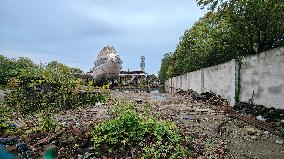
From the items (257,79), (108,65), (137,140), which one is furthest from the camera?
(108,65)

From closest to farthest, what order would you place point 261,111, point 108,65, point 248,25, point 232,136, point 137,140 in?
point 137,140
point 232,136
point 261,111
point 248,25
point 108,65

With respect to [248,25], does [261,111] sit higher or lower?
lower

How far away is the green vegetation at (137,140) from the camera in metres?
7.24

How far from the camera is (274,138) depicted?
913 centimetres

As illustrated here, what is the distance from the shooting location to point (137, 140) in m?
7.63

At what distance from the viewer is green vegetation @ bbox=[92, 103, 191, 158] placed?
23.8 ft

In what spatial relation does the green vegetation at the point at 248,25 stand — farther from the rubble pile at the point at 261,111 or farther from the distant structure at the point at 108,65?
the distant structure at the point at 108,65

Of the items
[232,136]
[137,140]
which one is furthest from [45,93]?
[232,136]

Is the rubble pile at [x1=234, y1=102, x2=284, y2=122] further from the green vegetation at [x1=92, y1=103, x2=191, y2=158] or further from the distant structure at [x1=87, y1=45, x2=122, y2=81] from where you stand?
the distant structure at [x1=87, y1=45, x2=122, y2=81]

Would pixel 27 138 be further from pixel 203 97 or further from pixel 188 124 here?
pixel 203 97

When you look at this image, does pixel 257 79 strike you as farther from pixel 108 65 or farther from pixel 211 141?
pixel 108 65

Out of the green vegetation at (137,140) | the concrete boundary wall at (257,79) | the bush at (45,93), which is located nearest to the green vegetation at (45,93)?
the bush at (45,93)

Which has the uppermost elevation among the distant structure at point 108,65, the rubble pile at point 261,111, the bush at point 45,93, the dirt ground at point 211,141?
the distant structure at point 108,65

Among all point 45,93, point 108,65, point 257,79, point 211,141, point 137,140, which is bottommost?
point 211,141
